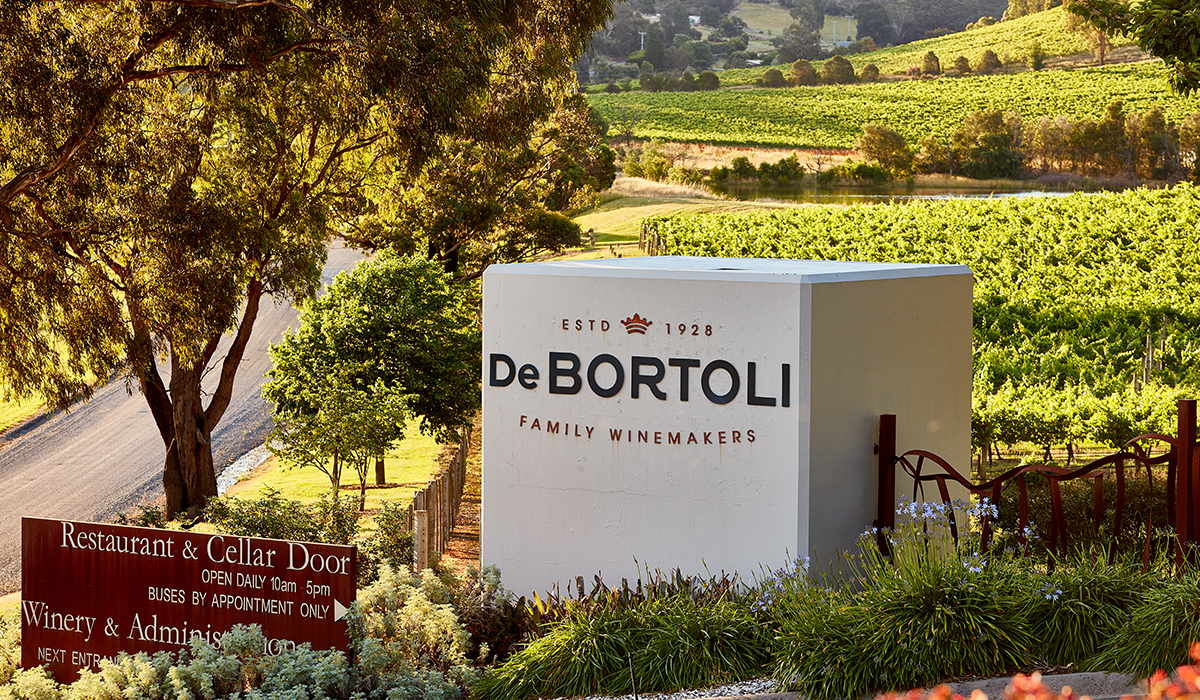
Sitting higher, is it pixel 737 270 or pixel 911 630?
pixel 737 270

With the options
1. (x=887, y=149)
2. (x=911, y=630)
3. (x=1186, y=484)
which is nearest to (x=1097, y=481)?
(x=1186, y=484)

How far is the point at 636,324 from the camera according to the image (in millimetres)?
7703

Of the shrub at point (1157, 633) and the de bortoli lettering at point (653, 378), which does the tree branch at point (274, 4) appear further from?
the shrub at point (1157, 633)

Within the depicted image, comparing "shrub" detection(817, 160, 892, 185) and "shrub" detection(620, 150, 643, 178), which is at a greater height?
"shrub" detection(620, 150, 643, 178)

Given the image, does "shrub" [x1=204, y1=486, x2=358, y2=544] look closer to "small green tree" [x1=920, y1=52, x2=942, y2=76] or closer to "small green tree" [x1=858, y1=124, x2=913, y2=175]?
"small green tree" [x1=858, y1=124, x2=913, y2=175]

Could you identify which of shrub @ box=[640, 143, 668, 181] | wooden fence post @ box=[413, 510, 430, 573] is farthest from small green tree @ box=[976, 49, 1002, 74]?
wooden fence post @ box=[413, 510, 430, 573]

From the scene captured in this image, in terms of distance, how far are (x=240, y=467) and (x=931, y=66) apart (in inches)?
4186

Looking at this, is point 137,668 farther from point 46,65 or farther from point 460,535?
point 460,535

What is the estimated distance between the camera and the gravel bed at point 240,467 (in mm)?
21198

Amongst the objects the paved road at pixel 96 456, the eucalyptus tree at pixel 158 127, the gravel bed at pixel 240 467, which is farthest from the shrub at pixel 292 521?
the gravel bed at pixel 240 467

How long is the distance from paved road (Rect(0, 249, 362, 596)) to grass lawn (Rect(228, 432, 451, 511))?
1.37 metres

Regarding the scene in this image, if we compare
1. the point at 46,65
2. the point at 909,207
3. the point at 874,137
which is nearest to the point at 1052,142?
the point at 874,137

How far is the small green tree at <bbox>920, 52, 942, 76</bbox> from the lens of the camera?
114750mm

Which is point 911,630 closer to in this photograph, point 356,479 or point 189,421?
point 189,421
